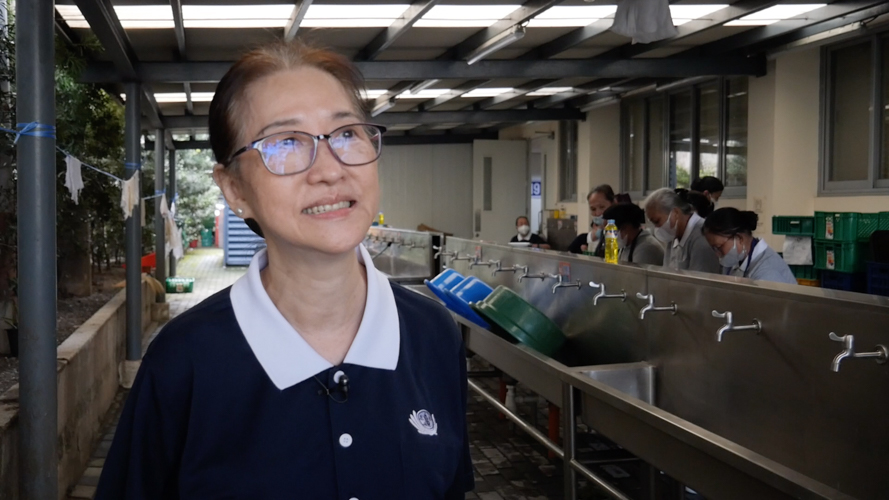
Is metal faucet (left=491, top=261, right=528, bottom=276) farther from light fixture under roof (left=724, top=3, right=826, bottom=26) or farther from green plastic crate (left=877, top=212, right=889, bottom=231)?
light fixture under roof (left=724, top=3, right=826, bottom=26)

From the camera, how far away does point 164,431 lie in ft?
3.92

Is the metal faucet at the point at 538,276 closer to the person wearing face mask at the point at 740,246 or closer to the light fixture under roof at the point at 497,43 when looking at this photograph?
the person wearing face mask at the point at 740,246

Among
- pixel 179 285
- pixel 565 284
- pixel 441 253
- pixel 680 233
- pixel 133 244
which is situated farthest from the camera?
pixel 179 285

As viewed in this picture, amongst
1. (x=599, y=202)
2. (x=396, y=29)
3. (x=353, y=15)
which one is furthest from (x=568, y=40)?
(x=353, y=15)

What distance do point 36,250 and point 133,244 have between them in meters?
3.99

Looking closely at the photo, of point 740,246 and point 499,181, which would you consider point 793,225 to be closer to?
point 740,246

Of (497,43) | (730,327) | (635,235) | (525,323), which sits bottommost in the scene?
(525,323)

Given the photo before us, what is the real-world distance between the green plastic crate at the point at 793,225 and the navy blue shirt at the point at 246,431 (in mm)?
6407

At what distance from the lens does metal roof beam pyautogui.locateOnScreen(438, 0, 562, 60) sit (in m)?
6.08

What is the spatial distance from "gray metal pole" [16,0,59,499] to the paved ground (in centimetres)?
105

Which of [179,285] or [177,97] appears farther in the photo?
[179,285]

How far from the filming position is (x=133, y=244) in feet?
24.2

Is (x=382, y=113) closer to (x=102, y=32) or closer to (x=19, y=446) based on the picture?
(x=102, y=32)

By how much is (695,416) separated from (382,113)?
9695 millimetres
